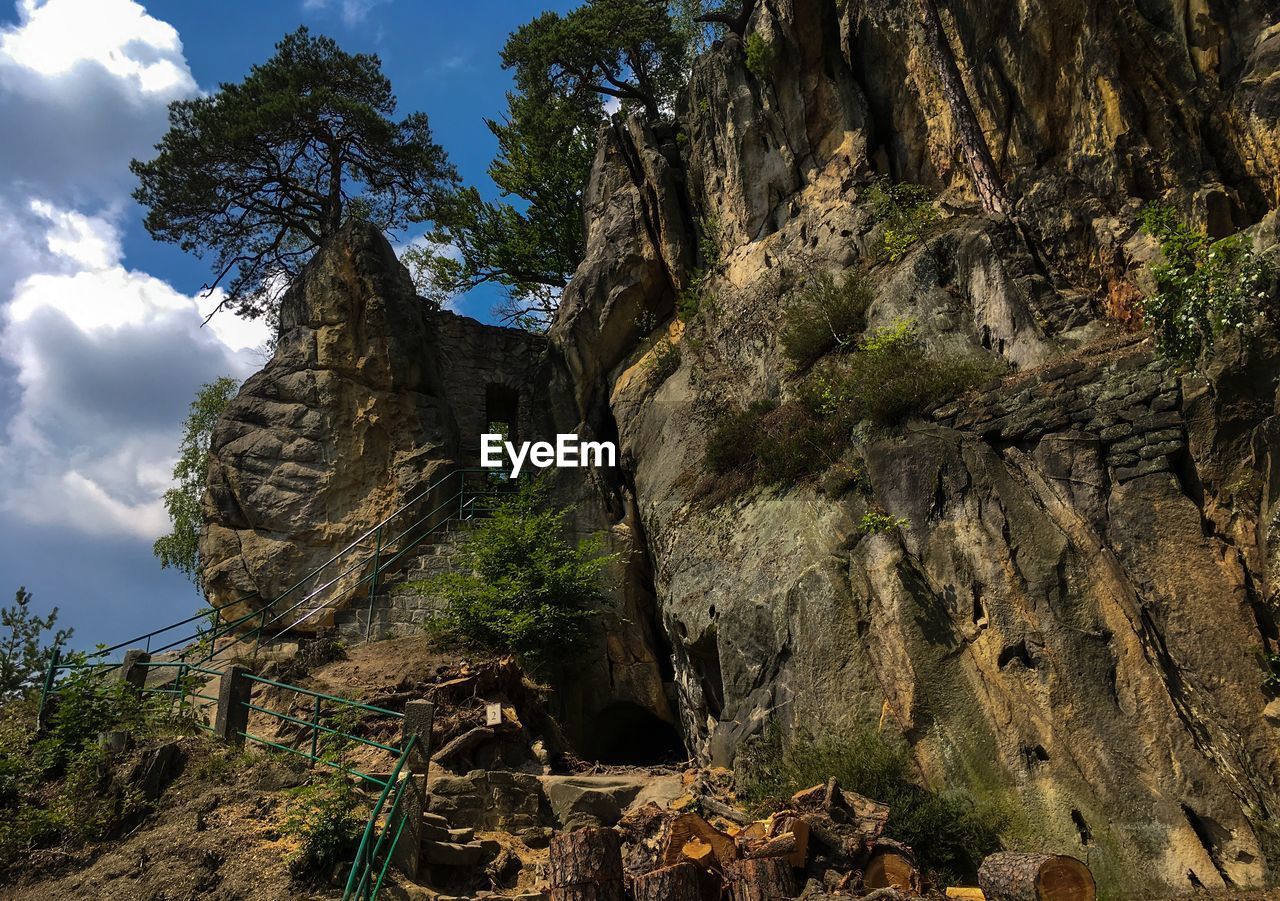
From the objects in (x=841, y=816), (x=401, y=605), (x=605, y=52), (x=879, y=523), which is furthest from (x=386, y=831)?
(x=605, y=52)

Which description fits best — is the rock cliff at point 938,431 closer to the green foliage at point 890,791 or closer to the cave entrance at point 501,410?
the green foliage at point 890,791

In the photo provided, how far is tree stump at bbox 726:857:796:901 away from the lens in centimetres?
632

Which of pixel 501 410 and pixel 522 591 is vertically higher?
pixel 501 410

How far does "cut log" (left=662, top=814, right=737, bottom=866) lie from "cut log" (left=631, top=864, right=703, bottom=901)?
1.27 ft

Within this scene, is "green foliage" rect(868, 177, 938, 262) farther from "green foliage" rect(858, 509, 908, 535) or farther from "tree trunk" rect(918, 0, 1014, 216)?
"green foliage" rect(858, 509, 908, 535)

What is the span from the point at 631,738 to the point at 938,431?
9.01 m

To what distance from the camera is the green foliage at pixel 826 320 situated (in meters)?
12.4

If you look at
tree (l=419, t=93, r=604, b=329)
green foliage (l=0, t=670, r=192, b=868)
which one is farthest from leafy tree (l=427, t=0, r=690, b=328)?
green foliage (l=0, t=670, r=192, b=868)

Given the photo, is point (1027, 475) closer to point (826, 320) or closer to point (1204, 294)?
point (1204, 294)

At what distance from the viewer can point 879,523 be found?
30.4ft

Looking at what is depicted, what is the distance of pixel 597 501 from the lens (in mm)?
16422

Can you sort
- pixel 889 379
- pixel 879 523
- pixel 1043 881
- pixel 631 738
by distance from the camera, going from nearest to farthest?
1. pixel 1043 881
2. pixel 879 523
3. pixel 889 379
4. pixel 631 738

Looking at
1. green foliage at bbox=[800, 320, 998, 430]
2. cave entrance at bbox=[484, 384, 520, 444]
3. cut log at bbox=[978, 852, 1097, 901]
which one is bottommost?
cut log at bbox=[978, 852, 1097, 901]

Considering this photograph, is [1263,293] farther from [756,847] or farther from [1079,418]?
[756,847]
